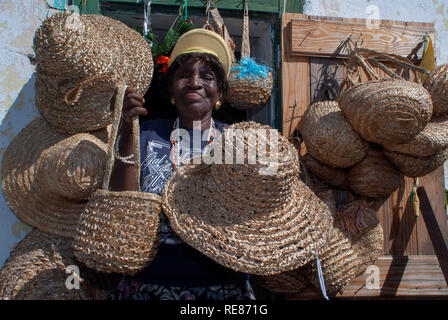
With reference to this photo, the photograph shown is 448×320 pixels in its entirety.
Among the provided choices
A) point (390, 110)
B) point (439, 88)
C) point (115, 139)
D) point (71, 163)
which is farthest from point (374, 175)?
point (71, 163)

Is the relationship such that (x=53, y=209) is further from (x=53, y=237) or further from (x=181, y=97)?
(x=181, y=97)

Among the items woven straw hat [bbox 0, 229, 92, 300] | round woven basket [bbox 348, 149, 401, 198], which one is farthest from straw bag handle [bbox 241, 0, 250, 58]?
woven straw hat [bbox 0, 229, 92, 300]

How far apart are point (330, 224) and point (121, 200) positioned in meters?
0.74

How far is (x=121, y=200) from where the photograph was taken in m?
1.16

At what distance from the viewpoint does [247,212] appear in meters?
1.24

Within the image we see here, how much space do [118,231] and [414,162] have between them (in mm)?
1257

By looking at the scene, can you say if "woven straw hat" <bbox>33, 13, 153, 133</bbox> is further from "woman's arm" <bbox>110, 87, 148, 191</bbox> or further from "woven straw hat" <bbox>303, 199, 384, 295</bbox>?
"woven straw hat" <bbox>303, 199, 384, 295</bbox>

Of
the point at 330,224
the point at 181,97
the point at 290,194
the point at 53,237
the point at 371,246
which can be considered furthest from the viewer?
the point at 181,97

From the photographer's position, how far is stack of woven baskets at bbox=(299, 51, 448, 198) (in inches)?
58.8

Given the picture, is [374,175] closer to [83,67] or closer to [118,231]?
[118,231]

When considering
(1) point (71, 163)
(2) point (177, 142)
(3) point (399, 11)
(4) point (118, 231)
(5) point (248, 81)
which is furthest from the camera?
(3) point (399, 11)

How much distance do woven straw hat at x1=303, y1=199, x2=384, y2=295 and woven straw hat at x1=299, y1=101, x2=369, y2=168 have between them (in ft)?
0.80

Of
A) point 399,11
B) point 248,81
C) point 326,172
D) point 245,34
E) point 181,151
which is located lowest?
point 326,172
